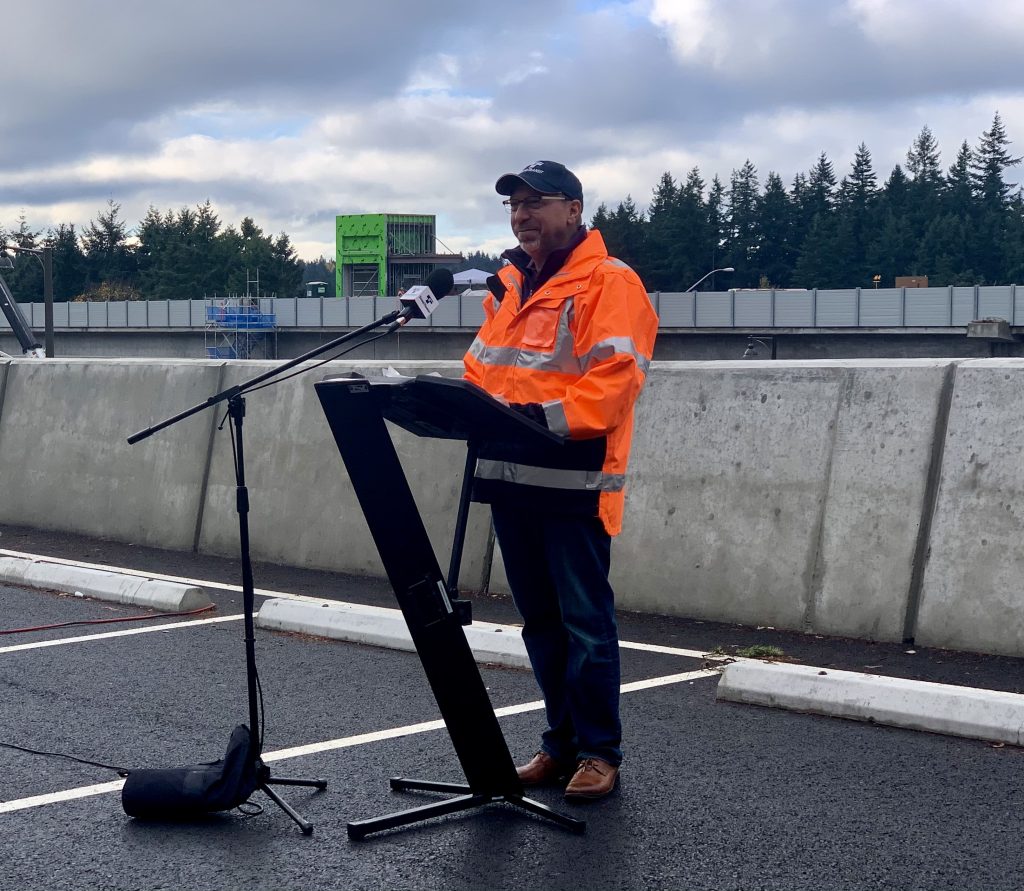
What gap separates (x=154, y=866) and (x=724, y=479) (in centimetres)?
411

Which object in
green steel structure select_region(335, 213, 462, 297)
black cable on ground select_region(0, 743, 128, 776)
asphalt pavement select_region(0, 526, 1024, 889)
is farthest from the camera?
green steel structure select_region(335, 213, 462, 297)

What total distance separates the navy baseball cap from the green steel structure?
11233 centimetres

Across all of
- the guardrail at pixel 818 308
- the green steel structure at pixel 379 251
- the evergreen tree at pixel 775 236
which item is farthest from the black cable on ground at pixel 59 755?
the evergreen tree at pixel 775 236

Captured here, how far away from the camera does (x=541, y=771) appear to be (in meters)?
4.56


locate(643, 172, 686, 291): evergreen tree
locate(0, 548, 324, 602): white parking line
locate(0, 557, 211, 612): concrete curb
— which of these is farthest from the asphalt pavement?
locate(643, 172, 686, 291): evergreen tree

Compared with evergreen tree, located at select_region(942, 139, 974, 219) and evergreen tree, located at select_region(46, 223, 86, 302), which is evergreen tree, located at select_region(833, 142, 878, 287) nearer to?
evergreen tree, located at select_region(942, 139, 974, 219)

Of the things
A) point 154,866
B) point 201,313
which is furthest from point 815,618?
point 201,313

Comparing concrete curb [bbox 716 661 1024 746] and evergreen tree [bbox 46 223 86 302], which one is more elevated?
evergreen tree [bbox 46 223 86 302]

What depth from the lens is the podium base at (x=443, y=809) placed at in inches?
159

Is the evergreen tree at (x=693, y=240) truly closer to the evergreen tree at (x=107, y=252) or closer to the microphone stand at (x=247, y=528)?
the evergreen tree at (x=107, y=252)

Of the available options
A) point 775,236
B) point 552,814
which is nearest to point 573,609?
point 552,814

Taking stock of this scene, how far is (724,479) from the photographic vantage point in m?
7.22

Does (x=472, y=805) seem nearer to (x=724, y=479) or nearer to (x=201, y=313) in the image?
(x=724, y=479)

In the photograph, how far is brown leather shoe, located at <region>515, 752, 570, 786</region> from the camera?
4539 millimetres
